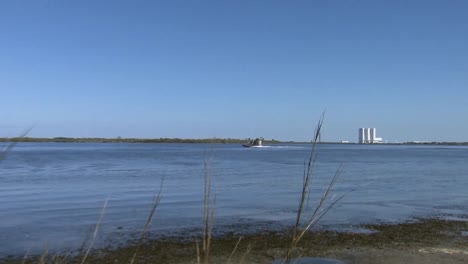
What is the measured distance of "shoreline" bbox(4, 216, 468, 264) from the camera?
10.3 m

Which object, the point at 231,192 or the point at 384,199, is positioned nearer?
the point at 384,199

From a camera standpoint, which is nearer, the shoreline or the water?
the shoreline

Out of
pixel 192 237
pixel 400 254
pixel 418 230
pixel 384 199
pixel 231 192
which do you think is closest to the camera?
pixel 400 254

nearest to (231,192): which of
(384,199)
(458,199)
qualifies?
(384,199)

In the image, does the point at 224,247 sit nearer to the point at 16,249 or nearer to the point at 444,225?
the point at 16,249

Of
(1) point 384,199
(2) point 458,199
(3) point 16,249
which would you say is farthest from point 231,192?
(3) point 16,249

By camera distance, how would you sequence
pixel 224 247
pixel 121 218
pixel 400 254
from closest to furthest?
pixel 400 254
pixel 224 247
pixel 121 218

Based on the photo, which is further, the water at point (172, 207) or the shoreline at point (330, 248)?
the water at point (172, 207)

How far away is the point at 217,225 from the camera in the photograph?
14570 mm

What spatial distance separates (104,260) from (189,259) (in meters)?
1.84

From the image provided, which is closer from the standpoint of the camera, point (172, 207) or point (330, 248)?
point (330, 248)

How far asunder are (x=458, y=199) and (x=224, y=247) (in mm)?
14748

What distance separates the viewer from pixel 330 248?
11.5 m

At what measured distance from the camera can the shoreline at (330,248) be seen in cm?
1033
